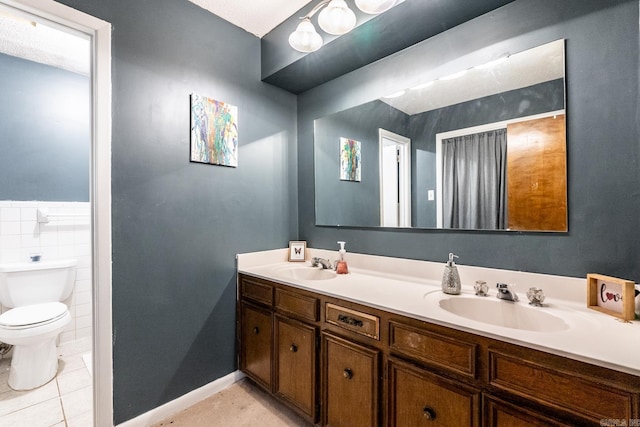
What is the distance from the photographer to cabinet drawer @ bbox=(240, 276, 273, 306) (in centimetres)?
176

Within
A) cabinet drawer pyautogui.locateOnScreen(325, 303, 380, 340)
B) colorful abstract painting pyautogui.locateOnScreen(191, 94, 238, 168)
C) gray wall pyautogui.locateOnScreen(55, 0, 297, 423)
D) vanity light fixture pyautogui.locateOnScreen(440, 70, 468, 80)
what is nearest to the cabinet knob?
cabinet drawer pyautogui.locateOnScreen(325, 303, 380, 340)

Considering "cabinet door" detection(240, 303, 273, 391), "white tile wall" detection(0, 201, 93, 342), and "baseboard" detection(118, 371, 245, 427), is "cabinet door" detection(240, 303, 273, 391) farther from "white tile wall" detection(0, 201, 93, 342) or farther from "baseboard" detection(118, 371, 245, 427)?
"white tile wall" detection(0, 201, 93, 342)

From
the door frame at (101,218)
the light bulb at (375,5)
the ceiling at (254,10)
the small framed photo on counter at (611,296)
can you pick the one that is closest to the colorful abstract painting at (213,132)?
the door frame at (101,218)

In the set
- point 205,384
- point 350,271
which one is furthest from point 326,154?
point 205,384

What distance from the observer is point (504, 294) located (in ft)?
4.14

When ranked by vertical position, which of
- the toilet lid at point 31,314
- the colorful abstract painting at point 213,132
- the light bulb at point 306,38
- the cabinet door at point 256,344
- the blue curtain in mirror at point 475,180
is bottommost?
the cabinet door at point 256,344

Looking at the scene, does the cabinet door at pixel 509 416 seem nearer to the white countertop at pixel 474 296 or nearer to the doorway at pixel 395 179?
the white countertop at pixel 474 296

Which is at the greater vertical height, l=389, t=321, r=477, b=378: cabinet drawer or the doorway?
the doorway

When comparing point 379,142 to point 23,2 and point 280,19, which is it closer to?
point 280,19

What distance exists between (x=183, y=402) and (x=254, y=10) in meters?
2.52

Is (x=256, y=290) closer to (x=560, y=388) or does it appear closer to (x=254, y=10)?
(x=560, y=388)

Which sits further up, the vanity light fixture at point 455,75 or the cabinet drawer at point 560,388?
the vanity light fixture at point 455,75

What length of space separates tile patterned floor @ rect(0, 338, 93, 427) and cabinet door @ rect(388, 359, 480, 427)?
1774 millimetres

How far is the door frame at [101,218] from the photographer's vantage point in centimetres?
144
